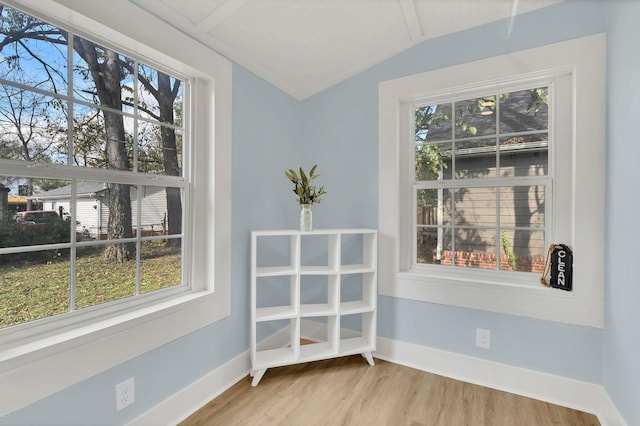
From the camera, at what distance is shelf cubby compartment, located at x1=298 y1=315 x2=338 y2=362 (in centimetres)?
229

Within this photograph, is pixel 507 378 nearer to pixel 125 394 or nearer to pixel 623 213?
pixel 623 213

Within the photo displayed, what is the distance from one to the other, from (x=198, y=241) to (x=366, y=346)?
59.3 inches

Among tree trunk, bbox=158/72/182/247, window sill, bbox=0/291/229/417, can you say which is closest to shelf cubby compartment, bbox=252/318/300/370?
window sill, bbox=0/291/229/417

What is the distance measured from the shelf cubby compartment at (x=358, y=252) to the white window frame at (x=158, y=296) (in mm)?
973

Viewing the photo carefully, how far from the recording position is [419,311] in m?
2.37

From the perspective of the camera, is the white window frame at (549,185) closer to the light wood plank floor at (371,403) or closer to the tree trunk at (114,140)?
the light wood plank floor at (371,403)

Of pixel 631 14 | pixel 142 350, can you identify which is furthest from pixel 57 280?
pixel 631 14

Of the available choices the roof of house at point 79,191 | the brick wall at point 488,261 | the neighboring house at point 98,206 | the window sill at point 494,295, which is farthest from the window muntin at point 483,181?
the roof of house at point 79,191

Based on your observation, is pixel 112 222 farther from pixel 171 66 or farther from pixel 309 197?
pixel 309 197

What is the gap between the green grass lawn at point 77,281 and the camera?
1.25 meters

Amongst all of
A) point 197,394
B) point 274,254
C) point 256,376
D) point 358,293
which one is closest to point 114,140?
point 274,254

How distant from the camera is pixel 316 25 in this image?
205 centimetres

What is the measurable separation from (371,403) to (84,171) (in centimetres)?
207

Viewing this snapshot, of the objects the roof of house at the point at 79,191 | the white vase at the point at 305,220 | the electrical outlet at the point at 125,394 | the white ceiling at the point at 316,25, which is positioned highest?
the white ceiling at the point at 316,25
